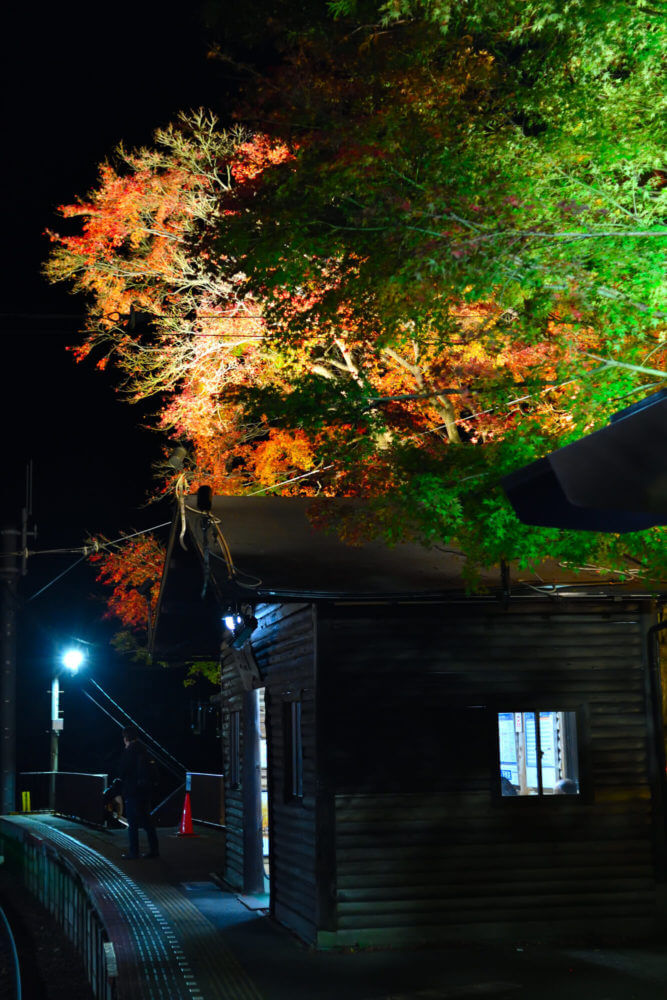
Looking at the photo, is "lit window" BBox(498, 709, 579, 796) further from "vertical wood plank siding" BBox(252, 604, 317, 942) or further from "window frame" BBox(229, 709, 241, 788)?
"window frame" BBox(229, 709, 241, 788)

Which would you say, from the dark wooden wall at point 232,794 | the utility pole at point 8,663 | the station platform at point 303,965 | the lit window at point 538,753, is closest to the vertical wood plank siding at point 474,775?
the lit window at point 538,753

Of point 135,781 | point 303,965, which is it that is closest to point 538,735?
point 303,965

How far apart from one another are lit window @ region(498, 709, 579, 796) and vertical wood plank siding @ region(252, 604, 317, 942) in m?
2.05

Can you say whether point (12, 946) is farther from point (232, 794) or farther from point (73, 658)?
point (73, 658)

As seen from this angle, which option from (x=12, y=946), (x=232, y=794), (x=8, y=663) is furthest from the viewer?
(x=8, y=663)

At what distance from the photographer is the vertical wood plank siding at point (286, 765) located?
35.7 feet

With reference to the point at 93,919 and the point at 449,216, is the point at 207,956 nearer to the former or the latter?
the point at 93,919

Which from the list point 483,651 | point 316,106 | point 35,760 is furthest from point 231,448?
point 35,760

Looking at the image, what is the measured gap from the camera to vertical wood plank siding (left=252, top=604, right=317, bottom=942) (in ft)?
35.7

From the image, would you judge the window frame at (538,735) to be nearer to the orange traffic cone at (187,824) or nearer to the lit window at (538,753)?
the lit window at (538,753)

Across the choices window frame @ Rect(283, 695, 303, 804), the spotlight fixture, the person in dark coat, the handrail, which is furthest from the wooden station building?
the person in dark coat

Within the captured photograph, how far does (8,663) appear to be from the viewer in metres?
24.0

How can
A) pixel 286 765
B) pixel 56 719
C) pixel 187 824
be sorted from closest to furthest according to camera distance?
pixel 286 765
pixel 187 824
pixel 56 719

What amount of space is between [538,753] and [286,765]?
118 inches
